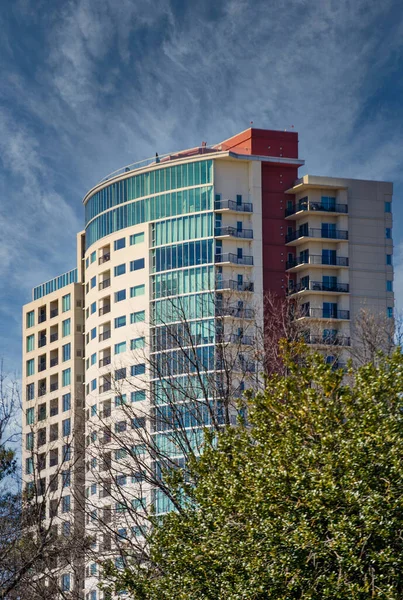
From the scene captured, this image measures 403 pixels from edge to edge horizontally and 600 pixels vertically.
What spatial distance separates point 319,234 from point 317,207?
235 centimetres

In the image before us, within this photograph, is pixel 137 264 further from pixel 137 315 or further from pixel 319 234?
pixel 319 234

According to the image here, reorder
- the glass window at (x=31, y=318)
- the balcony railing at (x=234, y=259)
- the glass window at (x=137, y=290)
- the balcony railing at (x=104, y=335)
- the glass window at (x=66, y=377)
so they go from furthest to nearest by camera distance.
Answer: the glass window at (x=31, y=318)
the glass window at (x=66, y=377)
the balcony railing at (x=104, y=335)
the glass window at (x=137, y=290)
the balcony railing at (x=234, y=259)

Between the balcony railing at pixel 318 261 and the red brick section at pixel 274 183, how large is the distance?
0.79 metres

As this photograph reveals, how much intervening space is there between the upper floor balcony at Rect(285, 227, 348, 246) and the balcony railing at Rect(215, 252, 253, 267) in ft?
14.8

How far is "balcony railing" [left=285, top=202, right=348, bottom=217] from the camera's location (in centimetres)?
9838

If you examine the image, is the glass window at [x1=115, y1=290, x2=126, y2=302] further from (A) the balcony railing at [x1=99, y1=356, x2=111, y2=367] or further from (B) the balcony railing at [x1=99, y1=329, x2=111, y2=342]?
(A) the balcony railing at [x1=99, y1=356, x2=111, y2=367]

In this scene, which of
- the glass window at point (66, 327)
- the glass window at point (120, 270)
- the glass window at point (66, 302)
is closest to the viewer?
the glass window at point (120, 270)

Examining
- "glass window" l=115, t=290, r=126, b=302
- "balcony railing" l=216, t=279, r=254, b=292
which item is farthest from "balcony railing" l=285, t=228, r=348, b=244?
"glass window" l=115, t=290, r=126, b=302

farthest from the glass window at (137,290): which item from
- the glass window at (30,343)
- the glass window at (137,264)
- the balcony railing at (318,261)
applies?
the glass window at (30,343)

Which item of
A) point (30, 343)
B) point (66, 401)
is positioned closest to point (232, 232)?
point (66, 401)

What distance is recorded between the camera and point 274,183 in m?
99.6

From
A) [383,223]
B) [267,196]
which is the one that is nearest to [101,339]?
[267,196]

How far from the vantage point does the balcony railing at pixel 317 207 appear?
323ft

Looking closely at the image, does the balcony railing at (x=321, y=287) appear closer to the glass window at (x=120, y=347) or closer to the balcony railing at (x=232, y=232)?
the balcony railing at (x=232, y=232)
